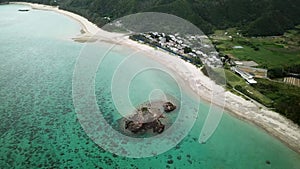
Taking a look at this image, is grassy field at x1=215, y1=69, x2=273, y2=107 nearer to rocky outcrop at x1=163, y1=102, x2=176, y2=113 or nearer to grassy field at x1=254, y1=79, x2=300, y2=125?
grassy field at x1=254, y1=79, x2=300, y2=125

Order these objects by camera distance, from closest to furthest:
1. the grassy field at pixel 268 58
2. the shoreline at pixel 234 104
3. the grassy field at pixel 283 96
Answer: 1. the shoreline at pixel 234 104
2. the grassy field at pixel 283 96
3. the grassy field at pixel 268 58

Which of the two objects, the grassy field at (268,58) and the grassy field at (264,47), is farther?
the grassy field at (264,47)

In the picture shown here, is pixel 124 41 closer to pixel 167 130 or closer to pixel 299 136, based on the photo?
pixel 167 130

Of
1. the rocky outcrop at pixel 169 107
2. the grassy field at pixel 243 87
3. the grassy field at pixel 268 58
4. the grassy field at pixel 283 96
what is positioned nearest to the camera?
the grassy field at pixel 283 96

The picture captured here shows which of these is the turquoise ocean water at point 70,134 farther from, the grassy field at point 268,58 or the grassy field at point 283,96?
the grassy field at point 268,58

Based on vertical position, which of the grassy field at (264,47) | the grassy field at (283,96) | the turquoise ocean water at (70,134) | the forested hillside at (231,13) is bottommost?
the turquoise ocean water at (70,134)

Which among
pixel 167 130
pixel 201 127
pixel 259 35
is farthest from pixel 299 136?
pixel 259 35

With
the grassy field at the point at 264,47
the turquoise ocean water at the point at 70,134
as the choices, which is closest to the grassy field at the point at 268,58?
the grassy field at the point at 264,47
